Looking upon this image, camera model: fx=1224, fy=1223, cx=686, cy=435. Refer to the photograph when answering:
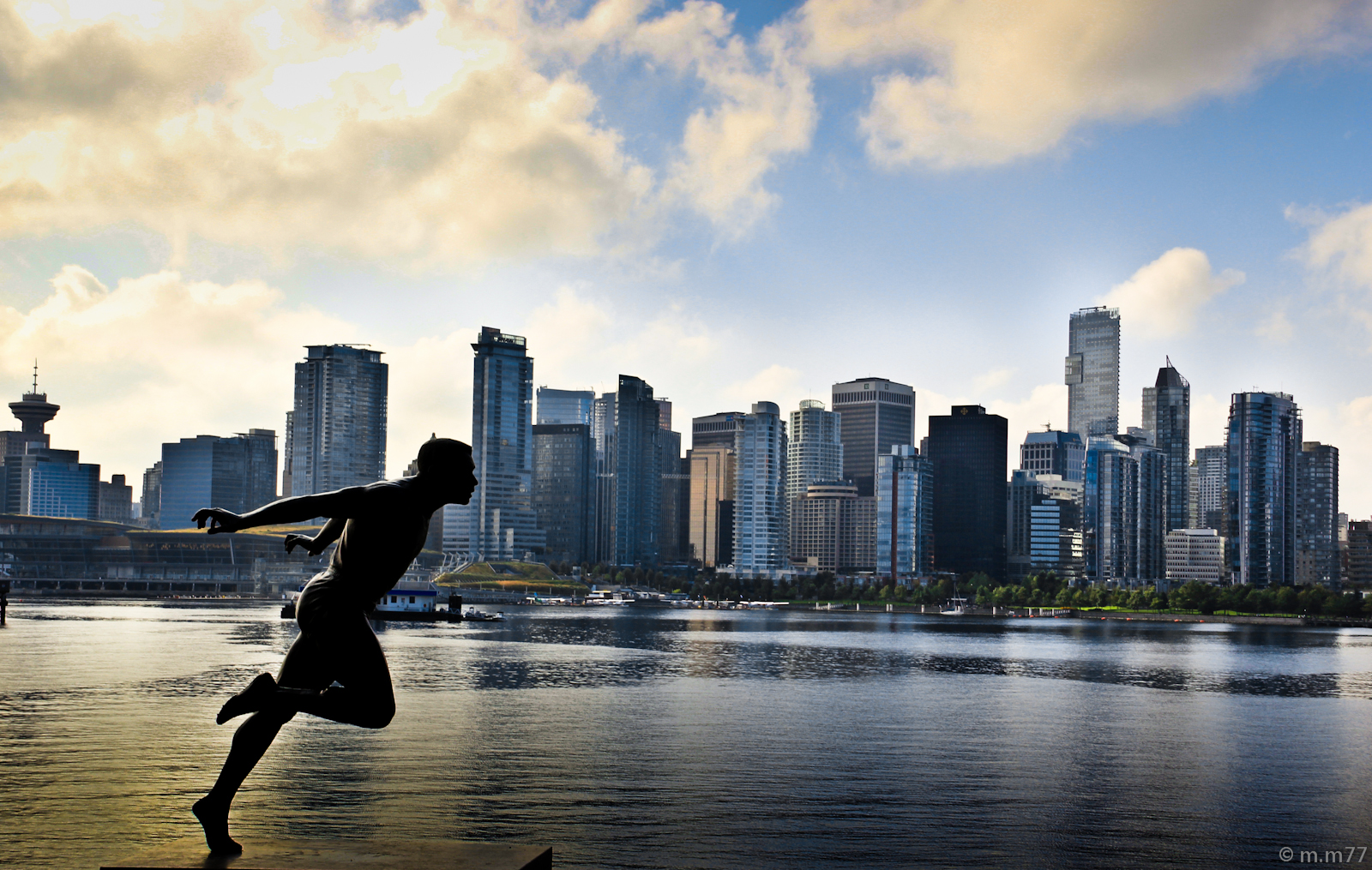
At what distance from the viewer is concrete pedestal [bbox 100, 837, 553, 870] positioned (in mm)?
9961

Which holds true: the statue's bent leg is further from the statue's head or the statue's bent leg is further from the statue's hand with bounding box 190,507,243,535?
the statue's head

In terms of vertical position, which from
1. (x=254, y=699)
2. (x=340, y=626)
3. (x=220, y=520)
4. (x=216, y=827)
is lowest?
(x=216, y=827)

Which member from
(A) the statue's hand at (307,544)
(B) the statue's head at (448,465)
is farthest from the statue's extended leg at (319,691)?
(B) the statue's head at (448,465)

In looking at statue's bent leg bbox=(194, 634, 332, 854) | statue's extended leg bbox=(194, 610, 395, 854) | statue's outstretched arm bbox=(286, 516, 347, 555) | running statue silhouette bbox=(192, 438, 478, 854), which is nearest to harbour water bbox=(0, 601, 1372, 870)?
statue's bent leg bbox=(194, 634, 332, 854)

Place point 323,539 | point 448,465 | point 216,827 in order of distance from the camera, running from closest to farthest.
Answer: point 216,827 < point 448,465 < point 323,539

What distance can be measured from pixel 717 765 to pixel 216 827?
17693 millimetres

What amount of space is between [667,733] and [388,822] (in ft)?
49.5

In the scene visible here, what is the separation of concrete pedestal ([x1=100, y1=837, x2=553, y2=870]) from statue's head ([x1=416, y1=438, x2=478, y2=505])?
3.10 m

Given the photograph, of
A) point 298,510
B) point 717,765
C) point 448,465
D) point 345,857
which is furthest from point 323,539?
point 717,765

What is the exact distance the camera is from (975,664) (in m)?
76.9

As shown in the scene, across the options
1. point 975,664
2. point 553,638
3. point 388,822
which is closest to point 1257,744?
point 388,822

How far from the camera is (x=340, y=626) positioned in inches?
433

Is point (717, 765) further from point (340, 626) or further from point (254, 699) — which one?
point (254, 699)

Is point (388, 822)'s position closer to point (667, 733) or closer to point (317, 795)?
point (317, 795)
